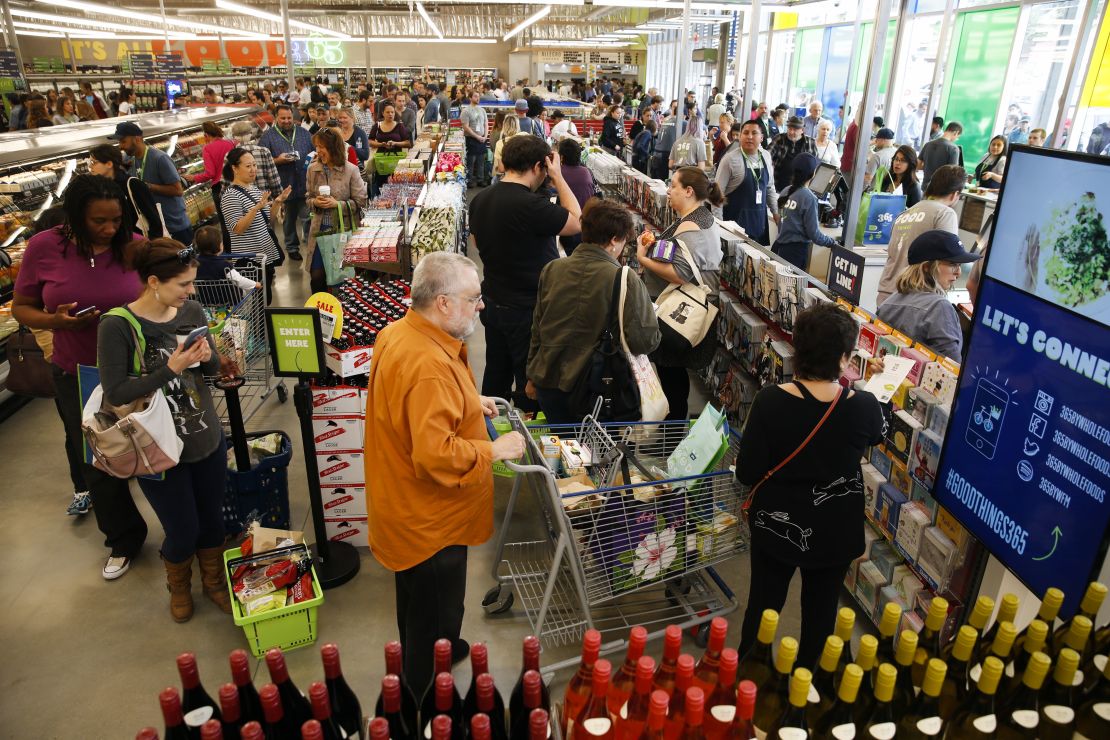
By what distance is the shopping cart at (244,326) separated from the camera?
14.5 ft

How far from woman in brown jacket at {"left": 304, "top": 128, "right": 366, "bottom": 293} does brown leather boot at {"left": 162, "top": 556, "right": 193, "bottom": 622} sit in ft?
11.2

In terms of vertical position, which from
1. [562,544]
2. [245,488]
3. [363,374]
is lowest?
[245,488]

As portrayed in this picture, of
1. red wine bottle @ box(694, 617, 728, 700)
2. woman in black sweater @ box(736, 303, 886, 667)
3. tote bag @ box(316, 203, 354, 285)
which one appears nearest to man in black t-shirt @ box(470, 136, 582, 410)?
tote bag @ box(316, 203, 354, 285)

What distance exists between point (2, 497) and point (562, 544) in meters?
3.78

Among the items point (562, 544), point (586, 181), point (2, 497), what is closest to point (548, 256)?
point (562, 544)

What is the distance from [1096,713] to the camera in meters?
1.45

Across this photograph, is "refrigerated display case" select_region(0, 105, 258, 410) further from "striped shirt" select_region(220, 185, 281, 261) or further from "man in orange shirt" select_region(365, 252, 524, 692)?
"man in orange shirt" select_region(365, 252, 524, 692)

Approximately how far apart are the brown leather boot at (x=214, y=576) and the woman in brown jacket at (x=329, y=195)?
3318 millimetres

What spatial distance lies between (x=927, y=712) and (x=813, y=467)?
1.08m

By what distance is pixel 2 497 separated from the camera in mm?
4539

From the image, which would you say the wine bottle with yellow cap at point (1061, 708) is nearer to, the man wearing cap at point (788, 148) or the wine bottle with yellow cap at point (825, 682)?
the wine bottle with yellow cap at point (825, 682)

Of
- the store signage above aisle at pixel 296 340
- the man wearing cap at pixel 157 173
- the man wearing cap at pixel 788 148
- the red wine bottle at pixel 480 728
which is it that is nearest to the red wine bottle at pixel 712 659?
the red wine bottle at pixel 480 728

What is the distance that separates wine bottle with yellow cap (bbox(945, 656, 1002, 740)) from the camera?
4.45 feet

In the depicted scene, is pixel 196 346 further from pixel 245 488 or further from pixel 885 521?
pixel 885 521
